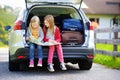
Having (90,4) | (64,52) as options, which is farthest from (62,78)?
(90,4)

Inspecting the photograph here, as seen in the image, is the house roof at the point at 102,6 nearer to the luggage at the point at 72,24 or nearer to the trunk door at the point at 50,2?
the trunk door at the point at 50,2

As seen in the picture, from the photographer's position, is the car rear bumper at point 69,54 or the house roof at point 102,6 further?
the house roof at point 102,6

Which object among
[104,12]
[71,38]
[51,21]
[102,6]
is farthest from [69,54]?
[102,6]

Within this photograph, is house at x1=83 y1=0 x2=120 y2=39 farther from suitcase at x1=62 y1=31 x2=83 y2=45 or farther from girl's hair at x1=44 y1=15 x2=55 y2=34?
girl's hair at x1=44 y1=15 x2=55 y2=34

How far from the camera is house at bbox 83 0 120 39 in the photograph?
4744 cm

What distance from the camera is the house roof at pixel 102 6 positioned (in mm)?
47281

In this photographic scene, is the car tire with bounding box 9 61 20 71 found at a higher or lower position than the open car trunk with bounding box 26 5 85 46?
lower

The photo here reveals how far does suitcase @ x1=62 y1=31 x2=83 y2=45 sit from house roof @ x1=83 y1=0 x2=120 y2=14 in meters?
37.0

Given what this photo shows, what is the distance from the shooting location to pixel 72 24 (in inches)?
400

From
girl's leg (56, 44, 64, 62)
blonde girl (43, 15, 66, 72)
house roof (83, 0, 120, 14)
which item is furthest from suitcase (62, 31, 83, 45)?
house roof (83, 0, 120, 14)

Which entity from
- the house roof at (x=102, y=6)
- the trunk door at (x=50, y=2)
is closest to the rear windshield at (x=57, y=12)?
the trunk door at (x=50, y=2)

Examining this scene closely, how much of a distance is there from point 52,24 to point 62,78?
1.43 m

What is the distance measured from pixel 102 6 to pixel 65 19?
38352 millimetres

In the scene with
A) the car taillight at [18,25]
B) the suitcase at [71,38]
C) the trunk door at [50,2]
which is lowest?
the suitcase at [71,38]
